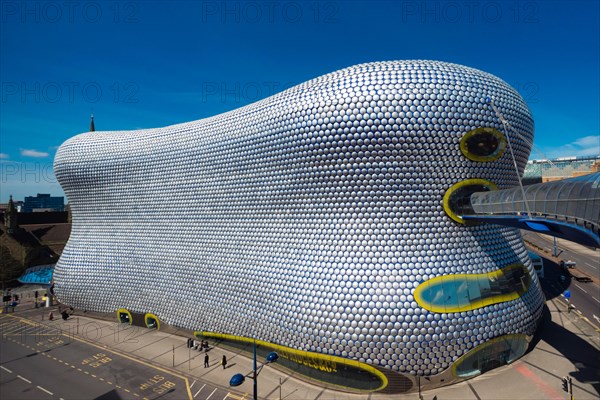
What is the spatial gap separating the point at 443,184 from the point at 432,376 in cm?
1063

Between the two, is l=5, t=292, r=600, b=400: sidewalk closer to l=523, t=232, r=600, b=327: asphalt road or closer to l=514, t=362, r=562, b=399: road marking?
l=514, t=362, r=562, b=399: road marking

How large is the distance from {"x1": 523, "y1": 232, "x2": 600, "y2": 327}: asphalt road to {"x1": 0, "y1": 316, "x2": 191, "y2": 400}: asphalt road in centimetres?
3152

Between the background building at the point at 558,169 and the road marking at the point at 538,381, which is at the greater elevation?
the background building at the point at 558,169

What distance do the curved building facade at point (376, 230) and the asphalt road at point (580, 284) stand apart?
1089 cm

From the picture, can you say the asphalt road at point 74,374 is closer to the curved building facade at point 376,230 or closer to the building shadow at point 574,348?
the curved building facade at point 376,230

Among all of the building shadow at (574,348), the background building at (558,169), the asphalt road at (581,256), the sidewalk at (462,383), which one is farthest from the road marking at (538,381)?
the background building at (558,169)

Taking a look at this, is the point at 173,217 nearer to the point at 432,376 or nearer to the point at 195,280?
the point at 195,280

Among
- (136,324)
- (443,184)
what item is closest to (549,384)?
(443,184)

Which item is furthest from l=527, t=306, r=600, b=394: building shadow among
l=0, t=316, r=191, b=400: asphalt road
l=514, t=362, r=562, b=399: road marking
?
l=0, t=316, r=191, b=400: asphalt road

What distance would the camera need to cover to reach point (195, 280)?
90.9ft

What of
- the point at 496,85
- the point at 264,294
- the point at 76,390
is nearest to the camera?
the point at 76,390

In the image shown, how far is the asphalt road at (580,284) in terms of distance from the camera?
3072cm

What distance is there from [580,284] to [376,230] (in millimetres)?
33128

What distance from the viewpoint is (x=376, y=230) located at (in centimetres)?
2072
